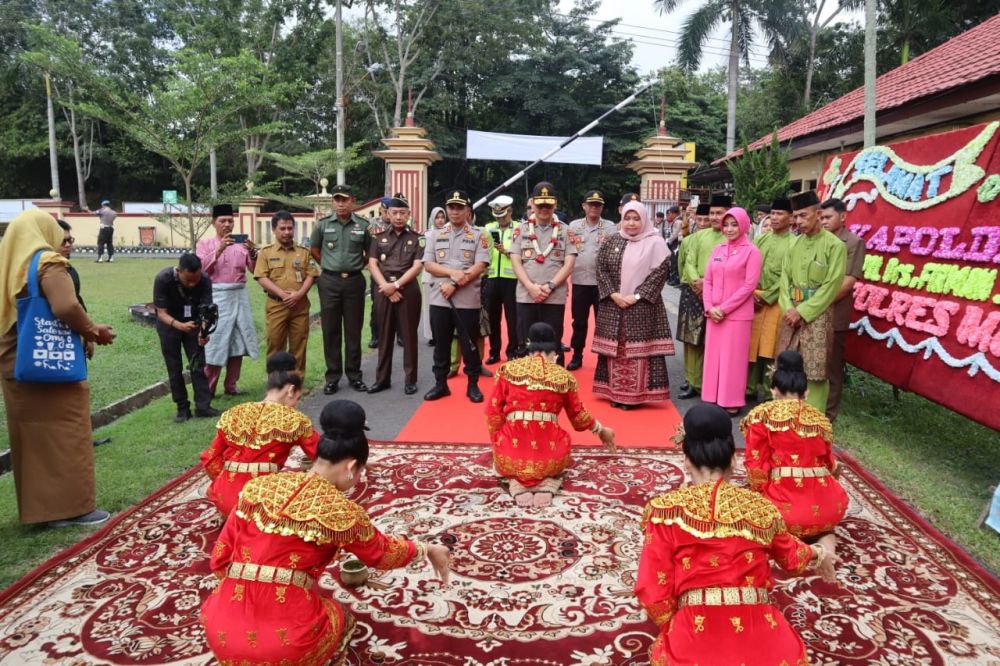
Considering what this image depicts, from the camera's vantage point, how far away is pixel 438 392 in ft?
19.2

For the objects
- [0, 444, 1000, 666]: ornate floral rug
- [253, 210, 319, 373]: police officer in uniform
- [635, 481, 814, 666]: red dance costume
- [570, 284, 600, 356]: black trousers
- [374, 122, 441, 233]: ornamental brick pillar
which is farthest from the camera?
[374, 122, 441, 233]: ornamental brick pillar

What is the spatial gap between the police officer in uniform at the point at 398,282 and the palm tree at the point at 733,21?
18.9 metres

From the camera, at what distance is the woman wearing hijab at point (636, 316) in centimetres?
554

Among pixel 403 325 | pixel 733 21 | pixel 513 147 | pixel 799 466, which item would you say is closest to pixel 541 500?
pixel 799 466

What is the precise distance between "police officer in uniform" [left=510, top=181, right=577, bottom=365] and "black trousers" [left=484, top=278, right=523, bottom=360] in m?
0.60

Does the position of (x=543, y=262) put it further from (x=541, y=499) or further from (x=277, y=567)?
(x=277, y=567)

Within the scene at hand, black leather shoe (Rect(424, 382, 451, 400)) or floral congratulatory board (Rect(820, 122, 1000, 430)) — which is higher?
floral congratulatory board (Rect(820, 122, 1000, 430))

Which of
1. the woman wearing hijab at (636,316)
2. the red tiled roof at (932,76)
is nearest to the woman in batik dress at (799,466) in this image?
the woman wearing hijab at (636,316)

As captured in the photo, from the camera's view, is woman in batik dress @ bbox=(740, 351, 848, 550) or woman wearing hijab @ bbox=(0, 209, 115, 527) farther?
woman wearing hijab @ bbox=(0, 209, 115, 527)

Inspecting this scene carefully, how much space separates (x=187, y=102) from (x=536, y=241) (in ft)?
15.9

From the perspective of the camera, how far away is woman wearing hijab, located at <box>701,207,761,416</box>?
5129 millimetres

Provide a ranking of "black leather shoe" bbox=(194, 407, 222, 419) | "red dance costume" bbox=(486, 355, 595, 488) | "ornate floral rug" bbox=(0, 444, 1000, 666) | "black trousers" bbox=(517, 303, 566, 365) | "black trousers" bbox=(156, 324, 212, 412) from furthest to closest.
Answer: "black trousers" bbox=(517, 303, 566, 365), "black leather shoe" bbox=(194, 407, 222, 419), "black trousers" bbox=(156, 324, 212, 412), "red dance costume" bbox=(486, 355, 595, 488), "ornate floral rug" bbox=(0, 444, 1000, 666)

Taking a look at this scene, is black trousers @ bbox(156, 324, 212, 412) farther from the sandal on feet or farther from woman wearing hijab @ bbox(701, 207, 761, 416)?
woman wearing hijab @ bbox(701, 207, 761, 416)

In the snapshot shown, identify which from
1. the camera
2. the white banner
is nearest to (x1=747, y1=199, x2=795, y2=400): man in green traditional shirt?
the camera
